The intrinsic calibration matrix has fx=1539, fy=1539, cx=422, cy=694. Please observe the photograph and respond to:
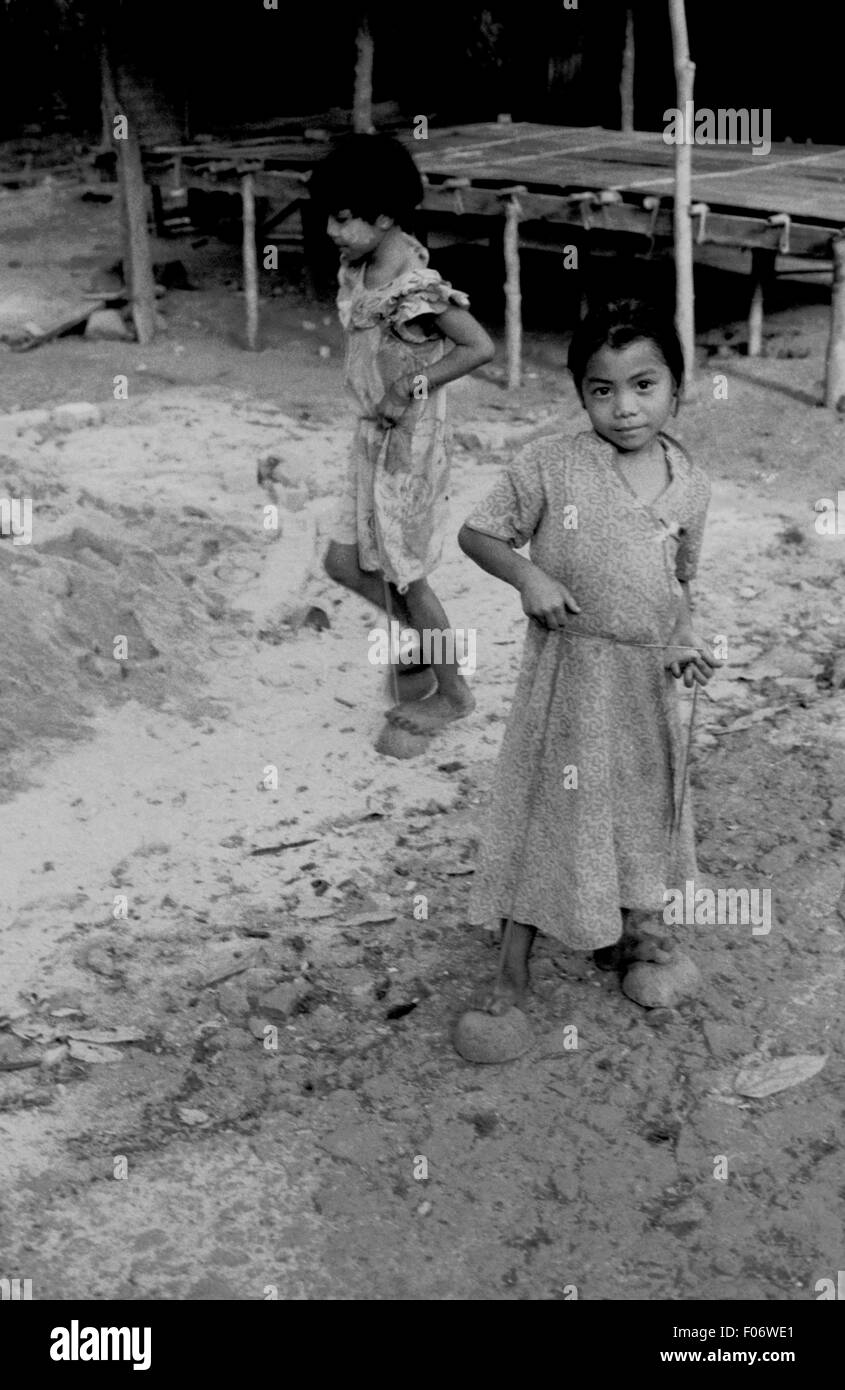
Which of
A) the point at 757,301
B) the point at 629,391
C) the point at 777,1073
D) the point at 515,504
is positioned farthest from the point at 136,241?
the point at 777,1073

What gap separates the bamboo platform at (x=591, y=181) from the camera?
345 inches

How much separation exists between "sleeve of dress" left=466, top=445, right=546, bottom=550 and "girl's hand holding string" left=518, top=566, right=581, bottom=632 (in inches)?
4.8

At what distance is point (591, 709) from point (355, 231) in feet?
6.04

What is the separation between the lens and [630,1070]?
3283 mm

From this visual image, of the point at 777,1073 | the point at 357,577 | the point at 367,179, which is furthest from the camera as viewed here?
the point at 357,577

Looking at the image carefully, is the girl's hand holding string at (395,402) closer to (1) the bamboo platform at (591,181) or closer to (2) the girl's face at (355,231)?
(2) the girl's face at (355,231)

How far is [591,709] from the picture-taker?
10.1 feet

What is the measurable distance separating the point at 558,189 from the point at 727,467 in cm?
303

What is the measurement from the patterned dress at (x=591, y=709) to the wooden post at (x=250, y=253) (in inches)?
309

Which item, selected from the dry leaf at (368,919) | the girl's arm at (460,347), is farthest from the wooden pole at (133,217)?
the dry leaf at (368,919)

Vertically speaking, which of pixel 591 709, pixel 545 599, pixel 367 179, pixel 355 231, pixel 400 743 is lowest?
pixel 400 743

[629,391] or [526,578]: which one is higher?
[629,391]

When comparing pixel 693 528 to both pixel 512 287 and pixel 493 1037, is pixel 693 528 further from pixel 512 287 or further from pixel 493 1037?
pixel 512 287
